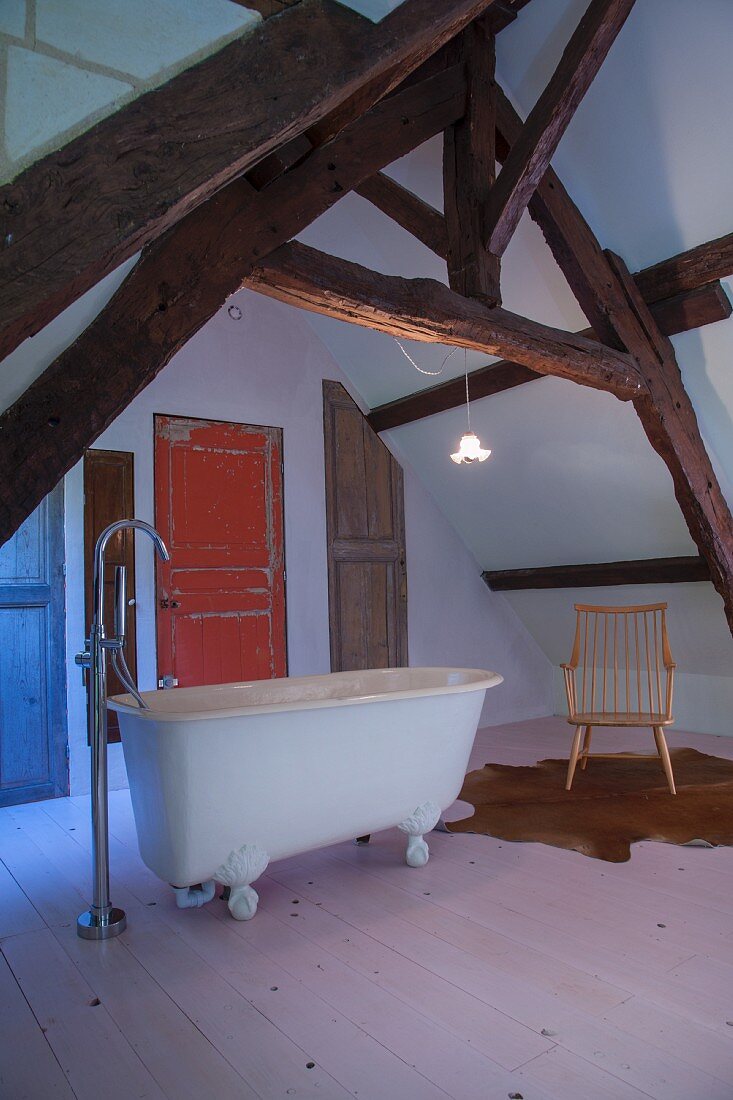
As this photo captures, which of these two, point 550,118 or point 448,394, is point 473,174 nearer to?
point 550,118

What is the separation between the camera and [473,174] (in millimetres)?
3312

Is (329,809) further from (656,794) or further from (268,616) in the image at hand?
(268,616)

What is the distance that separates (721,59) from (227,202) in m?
2.31

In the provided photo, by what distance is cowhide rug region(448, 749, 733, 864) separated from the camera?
3068 mm

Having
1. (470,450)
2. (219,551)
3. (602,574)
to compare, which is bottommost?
(602,574)

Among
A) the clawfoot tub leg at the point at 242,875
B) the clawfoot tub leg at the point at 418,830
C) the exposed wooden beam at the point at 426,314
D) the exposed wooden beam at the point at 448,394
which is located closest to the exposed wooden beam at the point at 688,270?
the exposed wooden beam at the point at 426,314

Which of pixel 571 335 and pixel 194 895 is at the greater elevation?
pixel 571 335

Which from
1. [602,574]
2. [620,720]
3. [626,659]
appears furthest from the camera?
[602,574]

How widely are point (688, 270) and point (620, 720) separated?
2221mm

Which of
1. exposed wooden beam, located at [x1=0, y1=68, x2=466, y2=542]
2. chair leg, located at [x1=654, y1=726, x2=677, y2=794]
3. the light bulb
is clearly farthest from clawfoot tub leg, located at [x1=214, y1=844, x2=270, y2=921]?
the light bulb

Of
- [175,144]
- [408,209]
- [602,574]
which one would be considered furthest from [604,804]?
[175,144]

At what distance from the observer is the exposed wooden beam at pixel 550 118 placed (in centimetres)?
317

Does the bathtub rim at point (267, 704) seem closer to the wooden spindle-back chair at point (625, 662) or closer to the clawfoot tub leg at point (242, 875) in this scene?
the clawfoot tub leg at point (242, 875)

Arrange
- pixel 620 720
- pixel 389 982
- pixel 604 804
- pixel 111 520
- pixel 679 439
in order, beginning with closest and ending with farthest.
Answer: pixel 389 982 < pixel 604 804 < pixel 620 720 < pixel 679 439 < pixel 111 520
